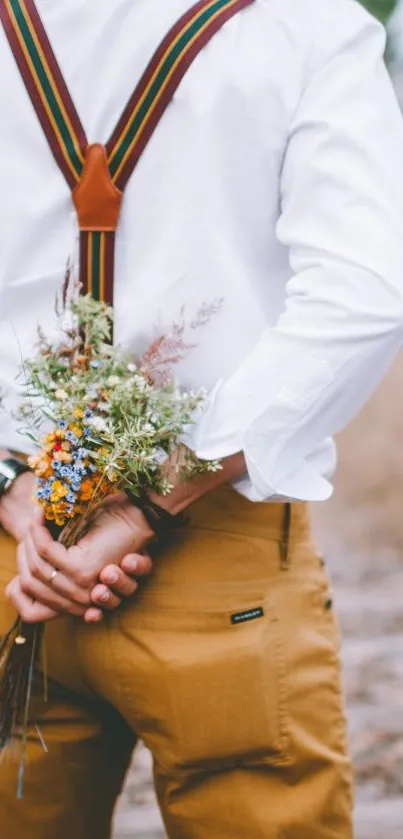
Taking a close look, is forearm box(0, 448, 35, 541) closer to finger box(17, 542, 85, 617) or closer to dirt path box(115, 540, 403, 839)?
finger box(17, 542, 85, 617)

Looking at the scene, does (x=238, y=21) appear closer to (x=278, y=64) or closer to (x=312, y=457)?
(x=278, y=64)

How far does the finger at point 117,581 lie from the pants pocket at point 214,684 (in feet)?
0.25

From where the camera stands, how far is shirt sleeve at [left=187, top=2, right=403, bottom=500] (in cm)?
174

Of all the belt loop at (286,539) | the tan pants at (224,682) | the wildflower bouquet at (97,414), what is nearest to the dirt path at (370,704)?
the tan pants at (224,682)

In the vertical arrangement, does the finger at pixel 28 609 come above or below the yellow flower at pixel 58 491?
below

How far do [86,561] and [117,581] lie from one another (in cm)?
5

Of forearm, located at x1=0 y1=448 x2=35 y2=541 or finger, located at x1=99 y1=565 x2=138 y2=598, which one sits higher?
forearm, located at x1=0 y1=448 x2=35 y2=541

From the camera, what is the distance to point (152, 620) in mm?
1916

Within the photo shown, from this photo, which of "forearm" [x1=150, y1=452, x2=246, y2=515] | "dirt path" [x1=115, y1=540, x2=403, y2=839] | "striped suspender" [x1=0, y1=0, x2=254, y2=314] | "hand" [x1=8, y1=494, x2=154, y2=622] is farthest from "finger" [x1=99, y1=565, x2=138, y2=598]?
"dirt path" [x1=115, y1=540, x2=403, y2=839]

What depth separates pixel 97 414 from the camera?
5.88 ft

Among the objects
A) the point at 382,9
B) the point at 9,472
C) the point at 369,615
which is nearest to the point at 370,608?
the point at 369,615

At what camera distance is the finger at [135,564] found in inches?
72.8

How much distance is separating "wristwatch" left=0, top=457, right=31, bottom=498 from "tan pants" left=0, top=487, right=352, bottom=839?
0.11 meters

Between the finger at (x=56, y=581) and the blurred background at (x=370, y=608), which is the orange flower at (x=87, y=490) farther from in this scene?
the blurred background at (x=370, y=608)
